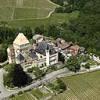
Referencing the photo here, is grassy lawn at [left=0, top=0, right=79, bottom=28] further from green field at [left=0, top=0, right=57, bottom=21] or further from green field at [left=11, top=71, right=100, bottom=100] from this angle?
green field at [left=11, top=71, right=100, bottom=100]

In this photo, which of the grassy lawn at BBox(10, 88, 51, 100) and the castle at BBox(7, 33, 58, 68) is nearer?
the grassy lawn at BBox(10, 88, 51, 100)

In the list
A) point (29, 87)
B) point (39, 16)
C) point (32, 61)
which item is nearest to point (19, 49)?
point (32, 61)

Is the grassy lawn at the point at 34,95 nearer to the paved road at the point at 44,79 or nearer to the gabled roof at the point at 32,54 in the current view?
the paved road at the point at 44,79

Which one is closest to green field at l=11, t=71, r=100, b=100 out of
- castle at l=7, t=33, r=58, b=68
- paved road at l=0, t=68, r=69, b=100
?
paved road at l=0, t=68, r=69, b=100

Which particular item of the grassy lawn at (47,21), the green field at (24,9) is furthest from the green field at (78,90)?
the green field at (24,9)

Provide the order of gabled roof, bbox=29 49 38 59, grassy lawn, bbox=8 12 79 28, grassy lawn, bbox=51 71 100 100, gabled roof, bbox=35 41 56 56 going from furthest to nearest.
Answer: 1. grassy lawn, bbox=8 12 79 28
2. gabled roof, bbox=35 41 56 56
3. gabled roof, bbox=29 49 38 59
4. grassy lawn, bbox=51 71 100 100

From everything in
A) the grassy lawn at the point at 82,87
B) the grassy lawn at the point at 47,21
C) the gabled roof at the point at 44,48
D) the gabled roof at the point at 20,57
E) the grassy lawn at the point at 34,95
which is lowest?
the grassy lawn at the point at 34,95
